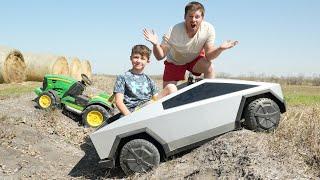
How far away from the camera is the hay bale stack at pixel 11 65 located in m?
22.3

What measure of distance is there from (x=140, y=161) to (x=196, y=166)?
796 mm

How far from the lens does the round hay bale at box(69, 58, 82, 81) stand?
25.8 m

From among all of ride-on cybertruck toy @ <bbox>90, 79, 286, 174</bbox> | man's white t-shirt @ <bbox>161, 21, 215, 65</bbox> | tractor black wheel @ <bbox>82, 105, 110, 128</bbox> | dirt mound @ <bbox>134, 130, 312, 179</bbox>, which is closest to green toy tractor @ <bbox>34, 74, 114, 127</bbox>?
tractor black wheel @ <bbox>82, 105, 110, 128</bbox>

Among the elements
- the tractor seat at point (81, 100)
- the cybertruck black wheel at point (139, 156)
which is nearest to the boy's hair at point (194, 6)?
the cybertruck black wheel at point (139, 156)

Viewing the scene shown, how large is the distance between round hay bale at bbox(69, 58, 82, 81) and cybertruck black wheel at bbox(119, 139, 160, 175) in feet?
65.1

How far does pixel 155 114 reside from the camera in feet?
20.4

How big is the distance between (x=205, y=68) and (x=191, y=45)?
1.46 feet

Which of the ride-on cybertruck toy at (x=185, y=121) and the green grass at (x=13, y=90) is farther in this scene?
the green grass at (x=13, y=90)

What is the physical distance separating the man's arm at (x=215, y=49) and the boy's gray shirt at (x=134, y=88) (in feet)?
3.13

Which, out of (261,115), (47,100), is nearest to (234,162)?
(261,115)

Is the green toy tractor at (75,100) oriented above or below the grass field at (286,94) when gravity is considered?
above

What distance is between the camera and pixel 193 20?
22.9 ft

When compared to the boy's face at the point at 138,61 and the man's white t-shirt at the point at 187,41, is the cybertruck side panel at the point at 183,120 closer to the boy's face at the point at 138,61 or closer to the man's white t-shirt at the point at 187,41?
the boy's face at the point at 138,61

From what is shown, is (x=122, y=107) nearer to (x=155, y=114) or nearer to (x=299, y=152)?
(x=155, y=114)
